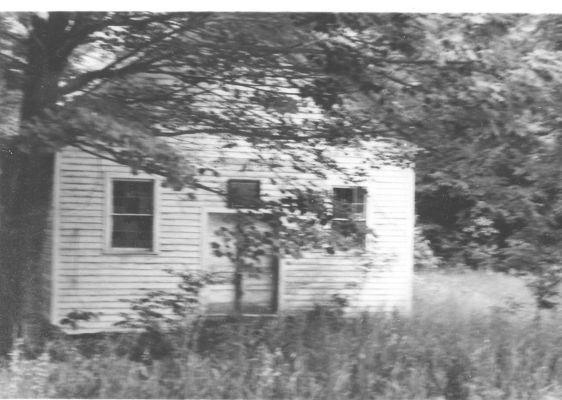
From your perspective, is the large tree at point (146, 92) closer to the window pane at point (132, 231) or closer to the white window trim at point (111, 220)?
the white window trim at point (111, 220)

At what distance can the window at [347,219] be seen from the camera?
5.96 metres

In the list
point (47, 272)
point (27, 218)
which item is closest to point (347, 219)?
point (27, 218)

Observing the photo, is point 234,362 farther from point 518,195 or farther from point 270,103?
point 518,195

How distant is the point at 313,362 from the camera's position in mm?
6004

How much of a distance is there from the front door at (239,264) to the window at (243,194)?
0.13 meters

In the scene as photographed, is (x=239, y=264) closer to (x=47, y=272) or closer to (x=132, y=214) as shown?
(x=132, y=214)

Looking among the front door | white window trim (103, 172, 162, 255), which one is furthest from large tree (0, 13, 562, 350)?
white window trim (103, 172, 162, 255)

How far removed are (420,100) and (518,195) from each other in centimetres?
167

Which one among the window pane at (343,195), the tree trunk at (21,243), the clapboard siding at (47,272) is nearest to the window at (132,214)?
the clapboard siding at (47,272)

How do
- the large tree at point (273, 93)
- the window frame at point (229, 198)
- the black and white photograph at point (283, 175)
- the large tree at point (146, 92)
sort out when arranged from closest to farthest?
1. the large tree at point (146, 92)
2. the large tree at point (273, 93)
3. the black and white photograph at point (283, 175)
4. the window frame at point (229, 198)

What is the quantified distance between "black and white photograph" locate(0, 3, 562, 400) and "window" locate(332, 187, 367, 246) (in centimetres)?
2

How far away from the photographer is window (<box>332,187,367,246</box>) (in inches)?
235

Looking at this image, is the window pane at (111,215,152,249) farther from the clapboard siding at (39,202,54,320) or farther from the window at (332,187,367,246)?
the window at (332,187,367,246)

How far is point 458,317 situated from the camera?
713 centimetres
